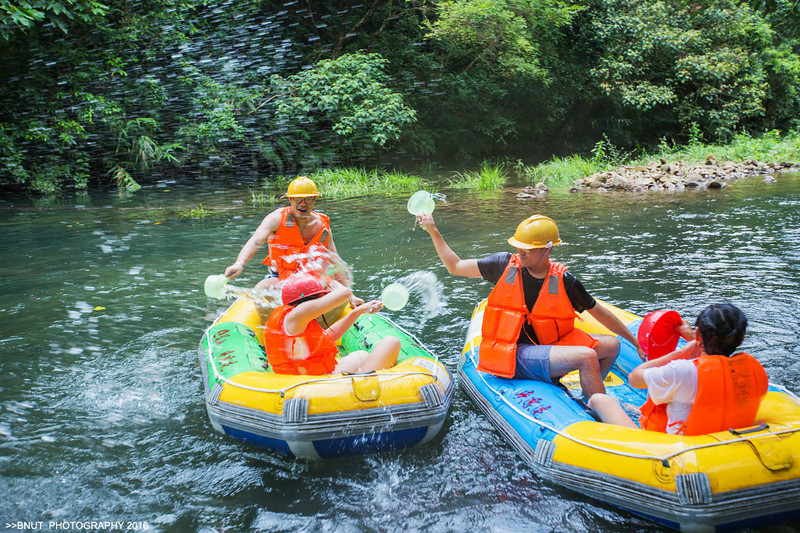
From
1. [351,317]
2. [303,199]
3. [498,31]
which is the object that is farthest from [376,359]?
[498,31]

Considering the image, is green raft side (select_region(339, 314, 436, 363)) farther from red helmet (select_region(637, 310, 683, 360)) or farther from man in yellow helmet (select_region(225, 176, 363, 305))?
red helmet (select_region(637, 310, 683, 360))

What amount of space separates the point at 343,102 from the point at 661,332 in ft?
42.4

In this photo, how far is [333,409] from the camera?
131 inches

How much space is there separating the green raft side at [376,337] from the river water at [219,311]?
49 centimetres

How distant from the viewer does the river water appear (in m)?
3.08

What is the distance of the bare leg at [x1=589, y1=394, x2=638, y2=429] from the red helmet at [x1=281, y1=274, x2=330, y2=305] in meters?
1.74

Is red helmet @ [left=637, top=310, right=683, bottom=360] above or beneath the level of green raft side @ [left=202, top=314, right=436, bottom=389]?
above

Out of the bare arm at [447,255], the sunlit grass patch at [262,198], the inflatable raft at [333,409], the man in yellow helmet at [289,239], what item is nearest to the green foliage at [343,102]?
the sunlit grass patch at [262,198]

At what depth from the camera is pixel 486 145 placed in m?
21.3

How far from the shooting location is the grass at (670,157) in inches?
631

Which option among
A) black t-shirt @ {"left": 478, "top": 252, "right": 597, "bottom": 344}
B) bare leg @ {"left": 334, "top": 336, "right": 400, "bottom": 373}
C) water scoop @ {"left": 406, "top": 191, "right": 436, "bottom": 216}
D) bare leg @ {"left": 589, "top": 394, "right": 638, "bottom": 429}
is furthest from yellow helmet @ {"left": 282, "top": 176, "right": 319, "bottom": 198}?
bare leg @ {"left": 589, "top": 394, "right": 638, "bottom": 429}

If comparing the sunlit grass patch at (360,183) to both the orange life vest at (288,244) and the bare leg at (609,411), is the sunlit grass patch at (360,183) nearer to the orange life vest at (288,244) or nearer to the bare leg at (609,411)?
the orange life vest at (288,244)

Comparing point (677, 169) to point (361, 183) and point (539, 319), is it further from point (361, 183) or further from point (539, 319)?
point (539, 319)

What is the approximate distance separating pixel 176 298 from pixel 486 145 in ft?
53.8
